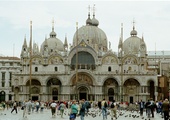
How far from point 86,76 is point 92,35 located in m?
12.5

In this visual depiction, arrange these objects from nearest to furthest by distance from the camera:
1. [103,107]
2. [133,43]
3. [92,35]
Result: [103,107] → [92,35] → [133,43]

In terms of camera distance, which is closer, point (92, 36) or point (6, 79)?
point (92, 36)

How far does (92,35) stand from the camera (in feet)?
266

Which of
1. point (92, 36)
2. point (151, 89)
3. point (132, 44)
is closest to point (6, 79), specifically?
point (92, 36)

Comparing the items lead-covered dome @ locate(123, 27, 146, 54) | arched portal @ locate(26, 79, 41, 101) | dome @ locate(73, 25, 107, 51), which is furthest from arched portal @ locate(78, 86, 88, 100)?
lead-covered dome @ locate(123, 27, 146, 54)

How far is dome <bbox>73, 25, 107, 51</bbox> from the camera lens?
263 feet

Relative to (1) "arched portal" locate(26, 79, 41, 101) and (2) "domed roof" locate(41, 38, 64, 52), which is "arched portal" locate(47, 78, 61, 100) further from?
(2) "domed roof" locate(41, 38, 64, 52)

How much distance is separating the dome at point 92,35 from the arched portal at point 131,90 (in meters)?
12.2

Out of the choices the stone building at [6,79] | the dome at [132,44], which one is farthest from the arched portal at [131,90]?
the stone building at [6,79]

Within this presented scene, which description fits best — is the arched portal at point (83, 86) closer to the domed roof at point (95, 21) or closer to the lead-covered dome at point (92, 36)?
the lead-covered dome at point (92, 36)

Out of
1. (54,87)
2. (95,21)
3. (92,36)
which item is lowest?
(54,87)

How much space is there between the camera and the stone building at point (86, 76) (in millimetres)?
70625

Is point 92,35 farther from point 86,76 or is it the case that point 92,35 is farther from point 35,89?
point 35,89

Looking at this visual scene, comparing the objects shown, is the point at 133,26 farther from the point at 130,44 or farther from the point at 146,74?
the point at 146,74
